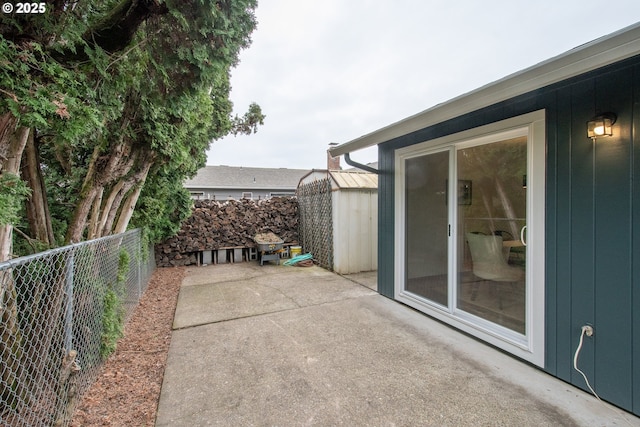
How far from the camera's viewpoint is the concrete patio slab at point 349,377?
190 cm

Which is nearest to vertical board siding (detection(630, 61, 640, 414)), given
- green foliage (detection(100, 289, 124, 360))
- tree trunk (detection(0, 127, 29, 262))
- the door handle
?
the door handle

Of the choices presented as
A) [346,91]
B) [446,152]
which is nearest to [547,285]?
[446,152]

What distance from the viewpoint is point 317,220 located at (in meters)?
7.26

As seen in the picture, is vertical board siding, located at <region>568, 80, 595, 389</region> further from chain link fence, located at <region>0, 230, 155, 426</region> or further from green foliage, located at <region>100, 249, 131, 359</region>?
green foliage, located at <region>100, 249, 131, 359</region>

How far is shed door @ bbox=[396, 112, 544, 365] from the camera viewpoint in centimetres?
254

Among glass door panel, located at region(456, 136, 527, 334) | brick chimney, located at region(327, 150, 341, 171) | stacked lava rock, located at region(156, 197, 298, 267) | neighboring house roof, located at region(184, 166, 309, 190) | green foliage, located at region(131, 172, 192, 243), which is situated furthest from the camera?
neighboring house roof, located at region(184, 166, 309, 190)

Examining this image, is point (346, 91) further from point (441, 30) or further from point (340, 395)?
point (340, 395)

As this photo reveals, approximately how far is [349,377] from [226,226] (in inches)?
249

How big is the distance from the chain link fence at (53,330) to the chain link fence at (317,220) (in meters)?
4.56

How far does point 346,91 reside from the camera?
377 inches

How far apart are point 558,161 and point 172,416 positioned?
365cm

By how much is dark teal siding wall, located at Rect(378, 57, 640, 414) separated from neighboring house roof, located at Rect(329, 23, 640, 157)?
0.47 metres

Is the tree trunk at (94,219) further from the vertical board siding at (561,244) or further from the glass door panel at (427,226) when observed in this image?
the vertical board siding at (561,244)

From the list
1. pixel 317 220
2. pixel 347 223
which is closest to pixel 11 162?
pixel 347 223
